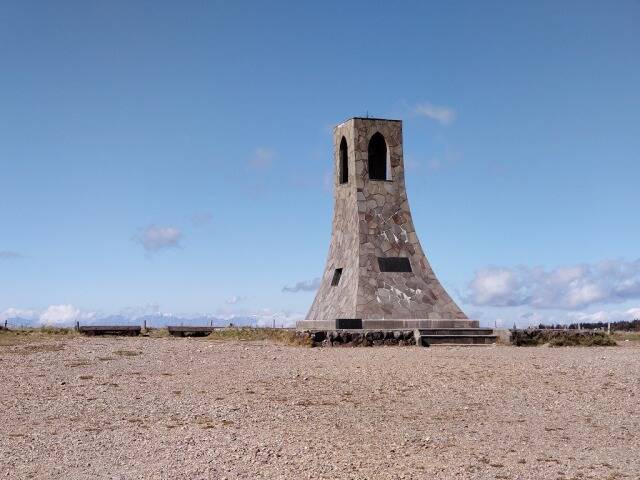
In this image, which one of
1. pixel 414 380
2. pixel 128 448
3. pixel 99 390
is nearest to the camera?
pixel 128 448

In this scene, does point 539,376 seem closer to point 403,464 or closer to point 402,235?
point 403,464

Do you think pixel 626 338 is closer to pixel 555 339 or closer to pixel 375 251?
pixel 555 339

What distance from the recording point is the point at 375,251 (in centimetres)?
2589

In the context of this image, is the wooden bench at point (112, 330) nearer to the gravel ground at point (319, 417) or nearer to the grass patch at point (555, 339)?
the gravel ground at point (319, 417)

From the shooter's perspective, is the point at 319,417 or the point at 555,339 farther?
the point at 555,339

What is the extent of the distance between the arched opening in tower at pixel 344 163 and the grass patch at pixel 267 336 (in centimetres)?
547

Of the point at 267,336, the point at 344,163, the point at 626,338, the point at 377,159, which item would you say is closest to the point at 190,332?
the point at 267,336

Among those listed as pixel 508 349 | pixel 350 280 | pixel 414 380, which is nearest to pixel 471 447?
pixel 414 380

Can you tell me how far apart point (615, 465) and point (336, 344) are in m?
13.1

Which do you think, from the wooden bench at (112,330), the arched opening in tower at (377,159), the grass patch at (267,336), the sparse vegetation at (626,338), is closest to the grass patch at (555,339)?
the sparse vegetation at (626,338)

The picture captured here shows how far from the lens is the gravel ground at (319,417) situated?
865 centimetres

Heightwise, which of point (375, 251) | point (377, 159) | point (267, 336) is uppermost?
point (377, 159)

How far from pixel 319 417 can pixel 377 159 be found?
18105mm

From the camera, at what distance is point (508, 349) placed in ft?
68.0
